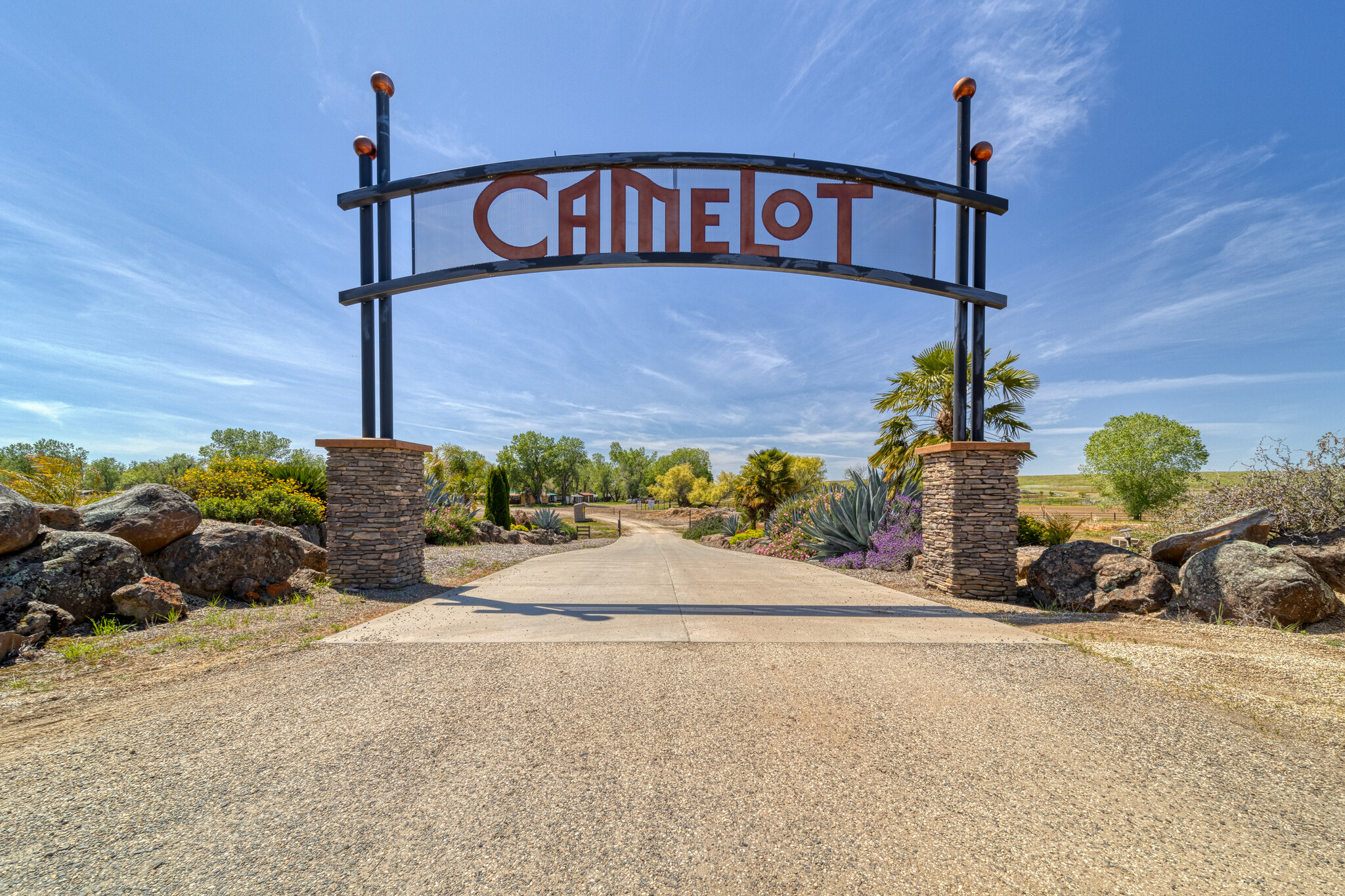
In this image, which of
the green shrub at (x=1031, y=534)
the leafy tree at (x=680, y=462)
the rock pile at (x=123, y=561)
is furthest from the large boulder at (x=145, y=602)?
the leafy tree at (x=680, y=462)

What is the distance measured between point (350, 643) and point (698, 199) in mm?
7677

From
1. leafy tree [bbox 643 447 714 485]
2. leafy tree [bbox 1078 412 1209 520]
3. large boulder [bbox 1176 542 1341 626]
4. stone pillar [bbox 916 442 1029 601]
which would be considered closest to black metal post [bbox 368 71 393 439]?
stone pillar [bbox 916 442 1029 601]

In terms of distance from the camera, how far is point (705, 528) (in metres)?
29.8

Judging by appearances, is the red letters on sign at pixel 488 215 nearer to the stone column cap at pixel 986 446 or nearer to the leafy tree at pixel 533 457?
the stone column cap at pixel 986 446

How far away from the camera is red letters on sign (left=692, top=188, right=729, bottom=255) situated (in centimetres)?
812

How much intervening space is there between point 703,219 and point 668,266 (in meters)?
0.96

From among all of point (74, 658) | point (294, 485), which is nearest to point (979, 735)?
point (74, 658)

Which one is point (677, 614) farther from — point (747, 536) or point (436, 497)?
point (747, 536)

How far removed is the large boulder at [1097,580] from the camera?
6.38 metres

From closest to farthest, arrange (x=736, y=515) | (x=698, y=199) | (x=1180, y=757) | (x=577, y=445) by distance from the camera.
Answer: (x=1180, y=757) < (x=698, y=199) < (x=736, y=515) < (x=577, y=445)

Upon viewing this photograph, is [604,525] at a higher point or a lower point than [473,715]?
lower

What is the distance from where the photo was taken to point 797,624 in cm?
559

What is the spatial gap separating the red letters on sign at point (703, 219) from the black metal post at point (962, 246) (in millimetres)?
3911

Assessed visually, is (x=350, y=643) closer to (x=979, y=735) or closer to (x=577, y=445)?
(x=979, y=735)
